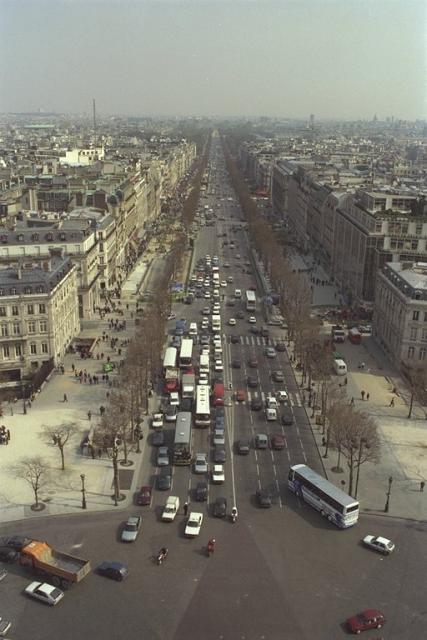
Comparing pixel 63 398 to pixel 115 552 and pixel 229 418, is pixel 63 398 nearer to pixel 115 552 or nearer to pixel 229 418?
pixel 229 418

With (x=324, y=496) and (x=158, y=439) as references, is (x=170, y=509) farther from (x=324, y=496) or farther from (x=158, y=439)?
(x=158, y=439)

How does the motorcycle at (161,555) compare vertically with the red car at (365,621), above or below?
below

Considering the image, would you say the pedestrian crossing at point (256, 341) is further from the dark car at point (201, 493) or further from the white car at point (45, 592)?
the white car at point (45, 592)

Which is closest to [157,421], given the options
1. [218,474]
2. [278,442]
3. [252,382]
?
[218,474]

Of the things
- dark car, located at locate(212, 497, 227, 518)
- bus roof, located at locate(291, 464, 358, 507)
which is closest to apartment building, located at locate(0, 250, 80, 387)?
dark car, located at locate(212, 497, 227, 518)

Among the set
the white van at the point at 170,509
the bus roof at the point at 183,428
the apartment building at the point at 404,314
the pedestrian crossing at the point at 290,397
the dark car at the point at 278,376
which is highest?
the apartment building at the point at 404,314

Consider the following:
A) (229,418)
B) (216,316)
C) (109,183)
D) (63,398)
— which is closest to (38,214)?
(109,183)

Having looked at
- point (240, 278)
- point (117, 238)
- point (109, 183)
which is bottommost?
point (240, 278)

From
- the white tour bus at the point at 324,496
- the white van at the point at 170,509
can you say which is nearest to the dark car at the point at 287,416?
the white tour bus at the point at 324,496

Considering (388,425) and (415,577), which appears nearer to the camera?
(415,577)
